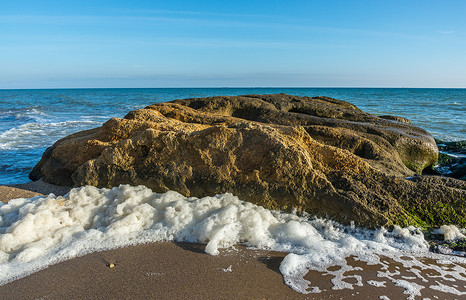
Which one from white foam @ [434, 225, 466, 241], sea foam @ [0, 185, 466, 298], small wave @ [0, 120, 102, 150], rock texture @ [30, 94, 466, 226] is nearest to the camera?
sea foam @ [0, 185, 466, 298]

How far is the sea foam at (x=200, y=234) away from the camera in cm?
261

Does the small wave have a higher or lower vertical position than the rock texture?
lower

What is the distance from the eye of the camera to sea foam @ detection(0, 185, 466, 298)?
8.57 ft

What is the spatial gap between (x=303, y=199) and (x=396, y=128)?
408 cm

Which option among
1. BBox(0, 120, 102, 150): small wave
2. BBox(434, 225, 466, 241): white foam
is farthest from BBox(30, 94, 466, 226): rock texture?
BBox(0, 120, 102, 150): small wave

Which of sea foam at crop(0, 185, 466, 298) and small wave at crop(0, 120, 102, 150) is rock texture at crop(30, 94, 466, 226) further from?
small wave at crop(0, 120, 102, 150)

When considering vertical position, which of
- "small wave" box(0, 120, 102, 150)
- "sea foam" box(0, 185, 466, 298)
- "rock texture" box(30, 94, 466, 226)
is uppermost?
"rock texture" box(30, 94, 466, 226)

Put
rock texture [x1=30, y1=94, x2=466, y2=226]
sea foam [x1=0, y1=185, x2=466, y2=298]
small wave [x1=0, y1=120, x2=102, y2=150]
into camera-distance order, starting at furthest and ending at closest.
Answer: small wave [x1=0, y1=120, x2=102, y2=150] < rock texture [x1=30, y1=94, x2=466, y2=226] < sea foam [x1=0, y1=185, x2=466, y2=298]

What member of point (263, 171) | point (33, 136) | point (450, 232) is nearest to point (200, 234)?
point (263, 171)

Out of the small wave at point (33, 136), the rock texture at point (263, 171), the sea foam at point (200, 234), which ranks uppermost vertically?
the rock texture at point (263, 171)

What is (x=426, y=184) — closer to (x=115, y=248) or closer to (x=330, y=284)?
(x=330, y=284)

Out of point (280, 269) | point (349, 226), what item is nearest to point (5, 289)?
point (280, 269)

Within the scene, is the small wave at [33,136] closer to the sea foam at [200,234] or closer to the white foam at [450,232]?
the sea foam at [200,234]

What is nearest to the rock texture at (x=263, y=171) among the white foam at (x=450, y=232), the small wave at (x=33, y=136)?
the white foam at (x=450, y=232)
